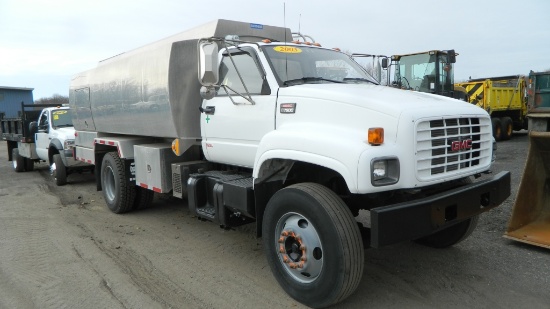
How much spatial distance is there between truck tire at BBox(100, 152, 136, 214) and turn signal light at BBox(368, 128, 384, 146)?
4807mm

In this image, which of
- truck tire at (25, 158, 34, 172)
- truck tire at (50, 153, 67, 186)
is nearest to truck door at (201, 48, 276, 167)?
truck tire at (50, 153, 67, 186)

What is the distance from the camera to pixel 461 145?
12.1ft

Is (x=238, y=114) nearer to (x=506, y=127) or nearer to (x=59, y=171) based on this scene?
(x=59, y=171)

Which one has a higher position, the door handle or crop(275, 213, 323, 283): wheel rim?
the door handle

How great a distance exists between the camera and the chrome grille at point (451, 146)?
3418 mm

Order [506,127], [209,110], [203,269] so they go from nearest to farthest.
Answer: [203,269]
[209,110]
[506,127]

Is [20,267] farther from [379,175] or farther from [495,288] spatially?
[495,288]

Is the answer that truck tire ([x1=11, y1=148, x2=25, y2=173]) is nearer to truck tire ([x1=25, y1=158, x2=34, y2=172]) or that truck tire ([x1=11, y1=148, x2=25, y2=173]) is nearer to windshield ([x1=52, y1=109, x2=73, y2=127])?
truck tire ([x1=25, y1=158, x2=34, y2=172])

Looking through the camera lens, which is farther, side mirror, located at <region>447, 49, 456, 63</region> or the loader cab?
the loader cab

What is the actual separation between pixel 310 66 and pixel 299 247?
2.03 m

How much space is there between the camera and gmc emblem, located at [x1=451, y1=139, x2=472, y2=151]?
3617mm

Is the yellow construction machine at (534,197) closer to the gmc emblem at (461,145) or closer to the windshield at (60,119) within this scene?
the gmc emblem at (461,145)

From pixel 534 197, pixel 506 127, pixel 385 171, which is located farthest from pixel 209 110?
pixel 506 127

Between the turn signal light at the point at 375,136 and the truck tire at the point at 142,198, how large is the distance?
4.98 m
